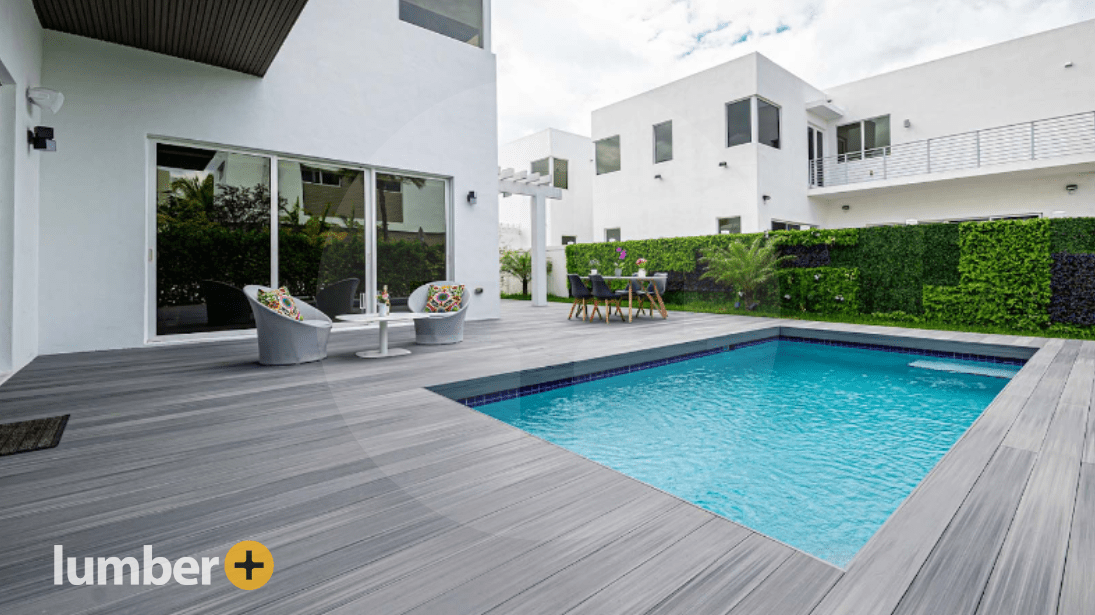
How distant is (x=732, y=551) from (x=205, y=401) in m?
3.50

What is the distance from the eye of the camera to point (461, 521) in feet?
5.77

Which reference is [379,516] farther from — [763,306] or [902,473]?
[763,306]

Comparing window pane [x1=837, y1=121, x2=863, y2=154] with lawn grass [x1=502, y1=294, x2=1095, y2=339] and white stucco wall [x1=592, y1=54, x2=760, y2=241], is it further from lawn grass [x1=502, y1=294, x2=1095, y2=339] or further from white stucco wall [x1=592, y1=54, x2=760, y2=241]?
lawn grass [x1=502, y1=294, x2=1095, y2=339]

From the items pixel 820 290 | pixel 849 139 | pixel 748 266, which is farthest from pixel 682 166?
pixel 820 290

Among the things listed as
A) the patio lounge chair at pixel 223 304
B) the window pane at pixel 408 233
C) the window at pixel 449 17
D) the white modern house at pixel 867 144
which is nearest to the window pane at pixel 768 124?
the white modern house at pixel 867 144

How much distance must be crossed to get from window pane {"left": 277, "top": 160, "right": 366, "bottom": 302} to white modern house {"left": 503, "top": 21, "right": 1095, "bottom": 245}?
9.25m

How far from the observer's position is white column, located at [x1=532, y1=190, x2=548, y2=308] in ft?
39.6

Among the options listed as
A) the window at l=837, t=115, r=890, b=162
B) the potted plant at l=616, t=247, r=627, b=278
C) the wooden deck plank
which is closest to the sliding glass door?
the potted plant at l=616, t=247, r=627, b=278

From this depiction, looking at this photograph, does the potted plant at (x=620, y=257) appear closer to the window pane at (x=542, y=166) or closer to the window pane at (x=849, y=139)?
the window pane at (x=542, y=166)

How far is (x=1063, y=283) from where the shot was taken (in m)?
6.84

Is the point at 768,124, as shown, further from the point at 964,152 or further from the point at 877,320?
the point at 877,320

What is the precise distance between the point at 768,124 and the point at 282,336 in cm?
1252

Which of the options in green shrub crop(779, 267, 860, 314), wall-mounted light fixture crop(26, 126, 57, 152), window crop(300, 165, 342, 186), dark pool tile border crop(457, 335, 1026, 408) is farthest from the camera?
green shrub crop(779, 267, 860, 314)

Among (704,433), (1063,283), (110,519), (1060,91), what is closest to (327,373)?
(110,519)
